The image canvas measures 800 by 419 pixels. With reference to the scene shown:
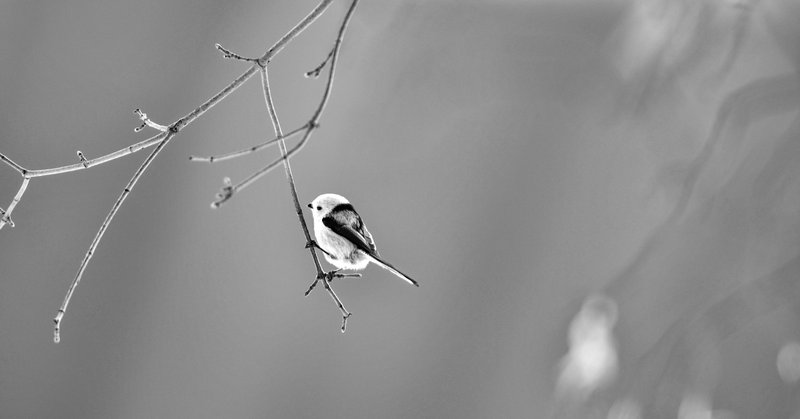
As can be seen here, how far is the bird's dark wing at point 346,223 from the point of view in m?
0.86

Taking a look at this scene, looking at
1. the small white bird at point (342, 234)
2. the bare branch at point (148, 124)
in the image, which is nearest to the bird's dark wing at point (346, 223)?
the small white bird at point (342, 234)

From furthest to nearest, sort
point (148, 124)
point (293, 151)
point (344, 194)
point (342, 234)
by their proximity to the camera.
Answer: point (344, 194) → point (342, 234) → point (148, 124) → point (293, 151)

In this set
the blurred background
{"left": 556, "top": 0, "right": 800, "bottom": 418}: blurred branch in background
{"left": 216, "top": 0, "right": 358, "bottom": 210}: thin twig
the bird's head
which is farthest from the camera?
the blurred background

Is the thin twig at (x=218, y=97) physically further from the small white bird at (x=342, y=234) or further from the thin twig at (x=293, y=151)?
the small white bird at (x=342, y=234)

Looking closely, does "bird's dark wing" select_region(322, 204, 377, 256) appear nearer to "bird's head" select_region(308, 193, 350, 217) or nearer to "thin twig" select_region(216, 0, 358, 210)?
"bird's head" select_region(308, 193, 350, 217)

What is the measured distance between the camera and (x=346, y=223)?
88cm

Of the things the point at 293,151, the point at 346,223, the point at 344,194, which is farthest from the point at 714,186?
the point at 344,194

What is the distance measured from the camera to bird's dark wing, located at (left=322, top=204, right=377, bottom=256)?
2.83 feet

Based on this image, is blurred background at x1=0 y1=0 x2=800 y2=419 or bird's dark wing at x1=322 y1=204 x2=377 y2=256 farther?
blurred background at x1=0 y1=0 x2=800 y2=419

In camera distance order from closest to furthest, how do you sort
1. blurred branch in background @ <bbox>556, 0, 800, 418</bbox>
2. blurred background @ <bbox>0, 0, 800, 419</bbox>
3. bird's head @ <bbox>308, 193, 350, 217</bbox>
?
1. blurred branch in background @ <bbox>556, 0, 800, 418</bbox>
2. bird's head @ <bbox>308, 193, 350, 217</bbox>
3. blurred background @ <bbox>0, 0, 800, 419</bbox>

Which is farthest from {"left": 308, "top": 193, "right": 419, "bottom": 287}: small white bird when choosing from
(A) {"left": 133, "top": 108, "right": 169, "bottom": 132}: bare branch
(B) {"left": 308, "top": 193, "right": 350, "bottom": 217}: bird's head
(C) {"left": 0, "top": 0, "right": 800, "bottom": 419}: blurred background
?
(C) {"left": 0, "top": 0, "right": 800, "bottom": 419}: blurred background

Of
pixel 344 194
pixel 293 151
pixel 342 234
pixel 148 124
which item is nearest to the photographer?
pixel 293 151

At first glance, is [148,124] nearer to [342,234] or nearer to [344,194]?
[342,234]

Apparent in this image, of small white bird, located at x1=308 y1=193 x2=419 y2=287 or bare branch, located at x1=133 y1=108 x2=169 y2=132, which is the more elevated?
small white bird, located at x1=308 y1=193 x2=419 y2=287
